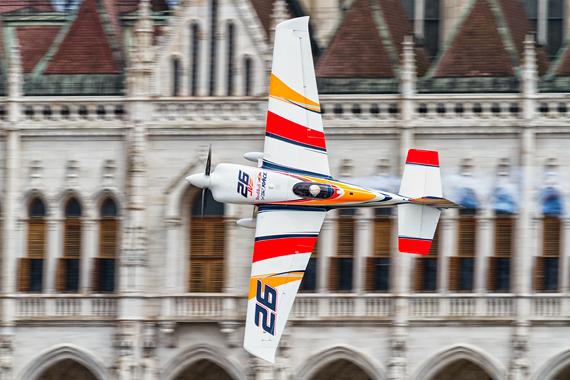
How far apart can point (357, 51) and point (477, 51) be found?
4320mm

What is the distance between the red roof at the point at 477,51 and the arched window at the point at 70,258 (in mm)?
14213

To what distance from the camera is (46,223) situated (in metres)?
48.0

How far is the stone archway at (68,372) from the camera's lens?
4916cm

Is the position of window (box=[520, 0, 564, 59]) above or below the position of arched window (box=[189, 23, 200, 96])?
above

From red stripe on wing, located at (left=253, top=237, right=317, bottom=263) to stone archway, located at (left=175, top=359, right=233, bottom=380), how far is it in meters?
7.09

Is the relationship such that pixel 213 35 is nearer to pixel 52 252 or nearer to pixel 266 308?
pixel 52 252

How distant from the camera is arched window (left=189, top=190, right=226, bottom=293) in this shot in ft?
155

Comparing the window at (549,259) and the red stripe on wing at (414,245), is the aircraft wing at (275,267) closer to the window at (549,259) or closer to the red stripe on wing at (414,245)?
the red stripe on wing at (414,245)

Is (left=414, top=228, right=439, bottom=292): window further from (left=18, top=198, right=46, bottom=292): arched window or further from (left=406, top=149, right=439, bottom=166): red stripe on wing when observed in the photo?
(left=18, top=198, right=46, bottom=292): arched window

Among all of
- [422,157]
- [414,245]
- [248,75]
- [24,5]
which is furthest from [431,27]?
[24,5]

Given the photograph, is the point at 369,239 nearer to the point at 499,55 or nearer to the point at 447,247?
the point at 447,247

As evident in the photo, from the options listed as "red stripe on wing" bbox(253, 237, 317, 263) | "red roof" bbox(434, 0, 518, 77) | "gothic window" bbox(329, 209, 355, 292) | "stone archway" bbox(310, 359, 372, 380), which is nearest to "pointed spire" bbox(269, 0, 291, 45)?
"red roof" bbox(434, 0, 518, 77)

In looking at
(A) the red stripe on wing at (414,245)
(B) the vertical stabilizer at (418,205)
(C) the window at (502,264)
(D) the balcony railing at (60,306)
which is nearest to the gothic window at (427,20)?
(C) the window at (502,264)

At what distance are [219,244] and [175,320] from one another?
316 cm
